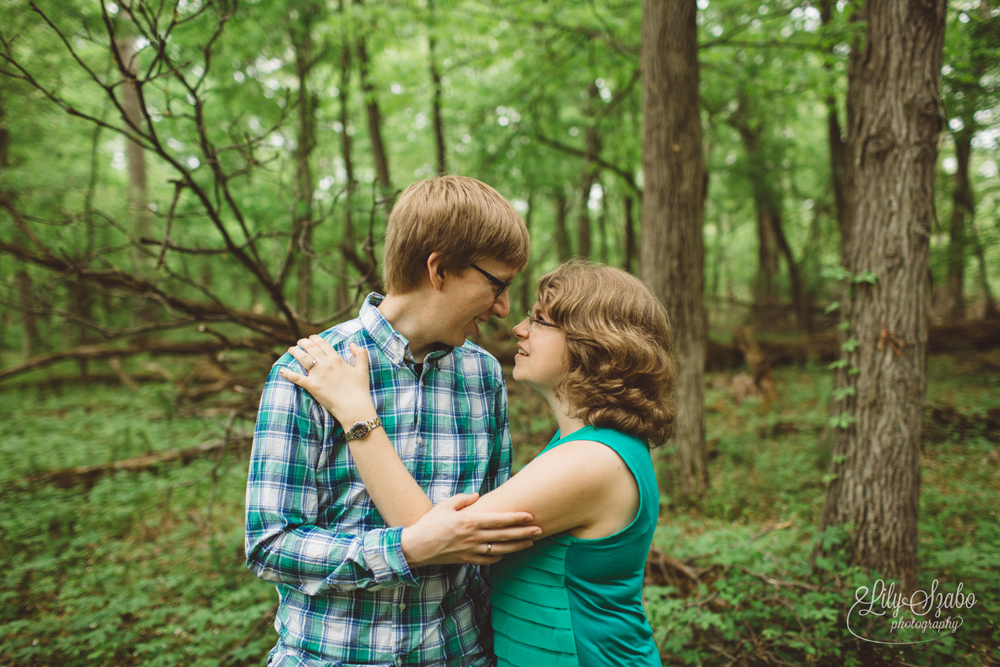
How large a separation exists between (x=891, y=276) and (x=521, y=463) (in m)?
3.95

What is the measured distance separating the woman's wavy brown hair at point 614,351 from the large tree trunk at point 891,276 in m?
2.36

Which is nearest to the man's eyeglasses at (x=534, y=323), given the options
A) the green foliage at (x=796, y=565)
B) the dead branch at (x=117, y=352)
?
the green foliage at (x=796, y=565)

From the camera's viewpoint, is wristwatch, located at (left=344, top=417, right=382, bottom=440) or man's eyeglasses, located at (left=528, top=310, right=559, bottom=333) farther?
man's eyeglasses, located at (left=528, top=310, right=559, bottom=333)

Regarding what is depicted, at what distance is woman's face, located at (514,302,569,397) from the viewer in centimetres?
163

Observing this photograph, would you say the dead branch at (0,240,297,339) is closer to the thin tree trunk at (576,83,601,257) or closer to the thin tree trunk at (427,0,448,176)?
the thin tree trunk at (576,83,601,257)

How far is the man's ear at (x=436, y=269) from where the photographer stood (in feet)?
4.78

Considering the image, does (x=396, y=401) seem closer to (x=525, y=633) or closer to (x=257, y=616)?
(x=525, y=633)

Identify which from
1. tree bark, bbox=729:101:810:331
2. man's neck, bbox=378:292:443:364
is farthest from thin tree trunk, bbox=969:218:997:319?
man's neck, bbox=378:292:443:364

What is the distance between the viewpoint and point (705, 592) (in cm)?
318

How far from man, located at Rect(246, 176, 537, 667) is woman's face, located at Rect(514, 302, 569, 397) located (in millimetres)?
137

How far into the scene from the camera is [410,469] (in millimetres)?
1469

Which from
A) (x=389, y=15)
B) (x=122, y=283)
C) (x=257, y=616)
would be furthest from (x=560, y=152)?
(x=257, y=616)

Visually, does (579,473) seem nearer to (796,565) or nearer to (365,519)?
(365,519)

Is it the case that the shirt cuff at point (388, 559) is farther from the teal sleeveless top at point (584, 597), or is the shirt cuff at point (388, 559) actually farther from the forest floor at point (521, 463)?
the forest floor at point (521, 463)
